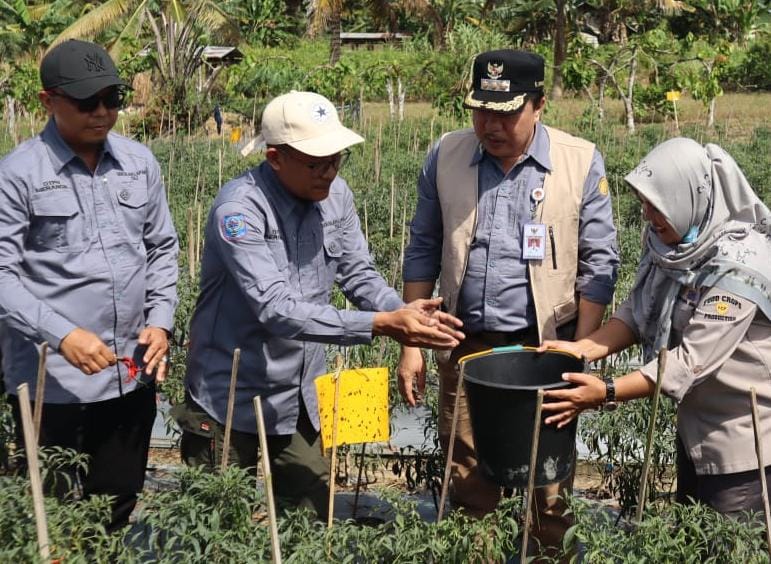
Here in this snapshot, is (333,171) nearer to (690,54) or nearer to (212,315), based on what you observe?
(212,315)

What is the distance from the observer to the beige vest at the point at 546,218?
9.59 ft

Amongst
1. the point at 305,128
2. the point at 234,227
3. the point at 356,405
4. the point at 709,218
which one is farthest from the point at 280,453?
the point at 709,218

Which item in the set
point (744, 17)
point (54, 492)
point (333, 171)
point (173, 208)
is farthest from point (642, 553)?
point (744, 17)

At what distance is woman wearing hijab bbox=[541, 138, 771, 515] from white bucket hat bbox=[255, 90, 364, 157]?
719 mm

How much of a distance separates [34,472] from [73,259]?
0.82 metres

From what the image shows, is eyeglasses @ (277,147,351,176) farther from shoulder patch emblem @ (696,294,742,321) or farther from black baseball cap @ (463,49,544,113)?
shoulder patch emblem @ (696,294,742,321)

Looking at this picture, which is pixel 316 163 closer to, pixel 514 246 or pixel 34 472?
pixel 514 246

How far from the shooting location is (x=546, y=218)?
9.58 feet

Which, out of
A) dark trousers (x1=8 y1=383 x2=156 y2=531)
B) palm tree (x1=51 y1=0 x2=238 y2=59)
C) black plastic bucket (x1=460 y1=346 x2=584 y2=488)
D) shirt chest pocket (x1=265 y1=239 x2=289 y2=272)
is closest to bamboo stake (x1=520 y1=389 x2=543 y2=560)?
black plastic bucket (x1=460 y1=346 x2=584 y2=488)

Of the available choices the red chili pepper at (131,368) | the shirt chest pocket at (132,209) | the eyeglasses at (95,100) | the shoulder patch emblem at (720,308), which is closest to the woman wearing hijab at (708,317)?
the shoulder patch emblem at (720,308)

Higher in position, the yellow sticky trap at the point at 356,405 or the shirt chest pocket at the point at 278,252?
the shirt chest pocket at the point at 278,252

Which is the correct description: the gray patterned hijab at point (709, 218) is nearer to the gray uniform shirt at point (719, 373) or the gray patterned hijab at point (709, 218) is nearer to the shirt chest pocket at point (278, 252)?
the gray uniform shirt at point (719, 373)

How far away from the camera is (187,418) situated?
2.79 meters

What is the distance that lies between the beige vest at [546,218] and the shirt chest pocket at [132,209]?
2.83 ft
